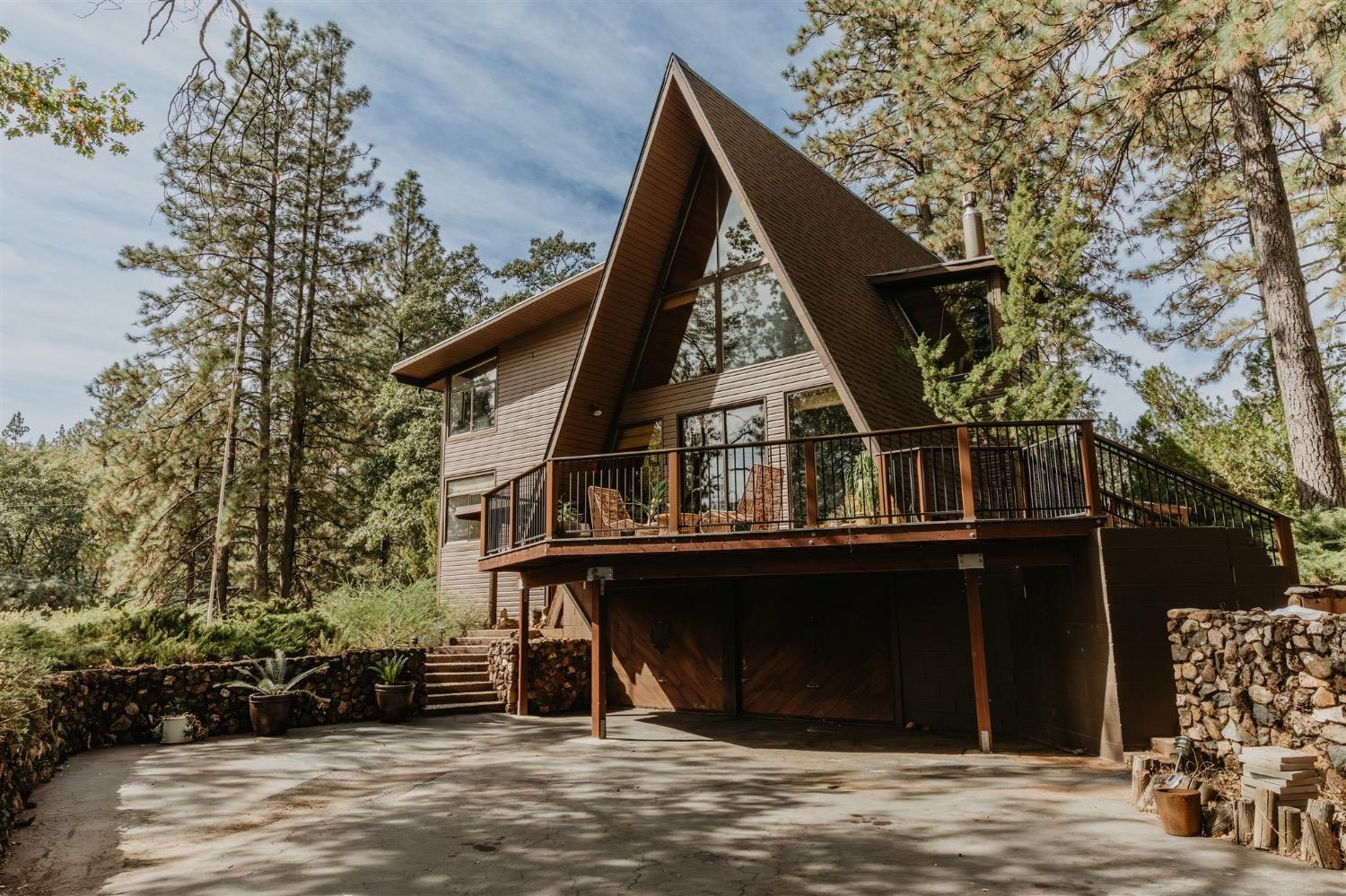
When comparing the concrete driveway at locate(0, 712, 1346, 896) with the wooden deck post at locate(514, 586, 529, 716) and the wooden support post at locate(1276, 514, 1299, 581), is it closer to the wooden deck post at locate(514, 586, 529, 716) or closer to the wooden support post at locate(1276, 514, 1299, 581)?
the wooden deck post at locate(514, 586, 529, 716)

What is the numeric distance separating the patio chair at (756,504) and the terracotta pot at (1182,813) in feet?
15.3

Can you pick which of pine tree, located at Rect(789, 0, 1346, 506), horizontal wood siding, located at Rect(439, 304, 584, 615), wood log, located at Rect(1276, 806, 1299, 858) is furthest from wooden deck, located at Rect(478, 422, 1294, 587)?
horizontal wood siding, located at Rect(439, 304, 584, 615)

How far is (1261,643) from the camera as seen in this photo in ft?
20.6

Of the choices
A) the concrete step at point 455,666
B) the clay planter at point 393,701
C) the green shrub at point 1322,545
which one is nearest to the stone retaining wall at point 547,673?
the concrete step at point 455,666

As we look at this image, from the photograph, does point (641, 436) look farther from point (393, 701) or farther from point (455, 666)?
point (393, 701)

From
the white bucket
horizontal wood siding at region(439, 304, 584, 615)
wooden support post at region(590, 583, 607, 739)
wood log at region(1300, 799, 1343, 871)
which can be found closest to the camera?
wood log at region(1300, 799, 1343, 871)

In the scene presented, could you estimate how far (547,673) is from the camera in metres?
13.0

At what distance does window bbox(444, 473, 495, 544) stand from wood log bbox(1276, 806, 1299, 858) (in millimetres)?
14659

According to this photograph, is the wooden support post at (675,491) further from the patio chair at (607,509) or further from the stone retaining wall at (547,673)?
the stone retaining wall at (547,673)

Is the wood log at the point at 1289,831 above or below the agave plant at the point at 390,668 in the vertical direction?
below

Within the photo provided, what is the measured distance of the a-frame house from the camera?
852 cm

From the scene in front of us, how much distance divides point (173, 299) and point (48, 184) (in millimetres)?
16964

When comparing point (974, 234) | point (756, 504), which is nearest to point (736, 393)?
point (756, 504)

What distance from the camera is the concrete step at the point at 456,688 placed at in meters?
13.0
